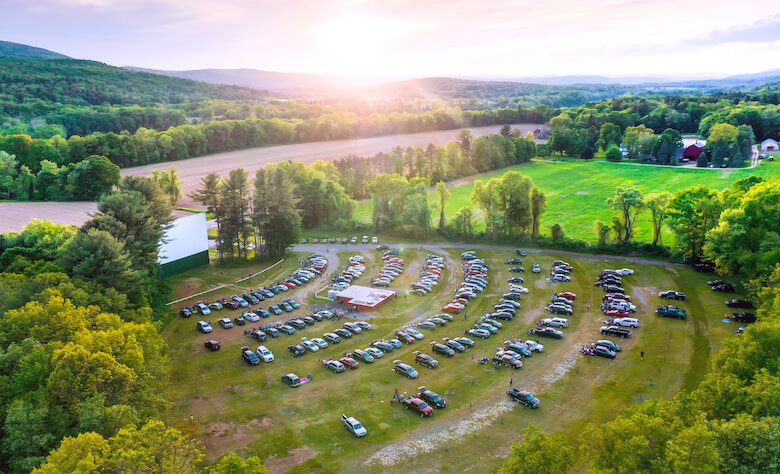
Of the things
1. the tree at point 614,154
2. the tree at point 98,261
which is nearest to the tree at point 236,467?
the tree at point 98,261

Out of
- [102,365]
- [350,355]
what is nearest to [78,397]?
[102,365]

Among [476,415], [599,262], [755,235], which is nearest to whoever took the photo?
[476,415]

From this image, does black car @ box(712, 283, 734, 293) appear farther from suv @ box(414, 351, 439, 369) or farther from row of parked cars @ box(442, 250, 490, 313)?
suv @ box(414, 351, 439, 369)

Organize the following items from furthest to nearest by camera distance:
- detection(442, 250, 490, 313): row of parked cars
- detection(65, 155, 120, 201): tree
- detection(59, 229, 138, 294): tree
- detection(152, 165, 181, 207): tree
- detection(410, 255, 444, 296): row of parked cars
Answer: detection(152, 165, 181, 207): tree
detection(65, 155, 120, 201): tree
detection(410, 255, 444, 296): row of parked cars
detection(442, 250, 490, 313): row of parked cars
detection(59, 229, 138, 294): tree

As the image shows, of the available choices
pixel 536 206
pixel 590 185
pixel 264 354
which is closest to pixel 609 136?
pixel 590 185

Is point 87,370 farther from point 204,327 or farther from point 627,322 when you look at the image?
point 627,322

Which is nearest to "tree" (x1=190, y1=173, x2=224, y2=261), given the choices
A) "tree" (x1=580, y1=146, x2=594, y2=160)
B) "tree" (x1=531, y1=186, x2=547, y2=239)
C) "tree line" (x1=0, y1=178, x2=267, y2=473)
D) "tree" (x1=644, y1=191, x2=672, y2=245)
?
"tree line" (x1=0, y1=178, x2=267, y2=473)

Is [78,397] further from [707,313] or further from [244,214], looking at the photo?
[707,313]
